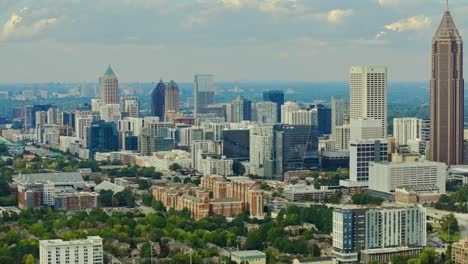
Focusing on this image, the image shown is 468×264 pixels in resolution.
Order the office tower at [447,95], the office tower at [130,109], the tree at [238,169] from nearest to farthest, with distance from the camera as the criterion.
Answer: the tree at [238,169], the office tower at [447,95], the office tower at [130,109]

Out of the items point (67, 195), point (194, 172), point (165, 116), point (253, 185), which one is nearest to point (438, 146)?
point (194, 172)

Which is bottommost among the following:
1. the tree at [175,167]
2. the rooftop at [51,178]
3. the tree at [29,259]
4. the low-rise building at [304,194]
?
the tree at [29,259]

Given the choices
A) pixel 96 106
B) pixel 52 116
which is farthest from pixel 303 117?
pixel 96 106

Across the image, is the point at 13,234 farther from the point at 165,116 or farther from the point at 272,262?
Answer: the point at 165,116

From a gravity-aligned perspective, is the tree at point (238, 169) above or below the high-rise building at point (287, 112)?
below

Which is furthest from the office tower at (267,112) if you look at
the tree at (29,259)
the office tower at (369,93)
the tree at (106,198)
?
A: the tree at (29,259)

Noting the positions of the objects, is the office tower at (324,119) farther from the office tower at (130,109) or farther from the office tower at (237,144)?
the office tower at (130,109)

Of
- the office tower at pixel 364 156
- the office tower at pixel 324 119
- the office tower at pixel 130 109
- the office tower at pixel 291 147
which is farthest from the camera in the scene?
the office tower at pixel 130 109
